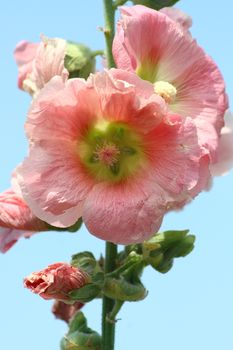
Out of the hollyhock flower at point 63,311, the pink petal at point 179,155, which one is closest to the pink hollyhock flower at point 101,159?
the pink petal at point 179,155

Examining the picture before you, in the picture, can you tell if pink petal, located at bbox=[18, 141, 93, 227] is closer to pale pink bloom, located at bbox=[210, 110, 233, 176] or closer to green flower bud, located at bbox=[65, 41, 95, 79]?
green flower bud, located at bbox=[65, 41, 95, 79]

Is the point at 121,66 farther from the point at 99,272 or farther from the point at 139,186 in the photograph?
the point at 99,272

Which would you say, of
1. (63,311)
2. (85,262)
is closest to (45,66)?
(85,262)

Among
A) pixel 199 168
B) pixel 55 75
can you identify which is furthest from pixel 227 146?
pixel 55 75

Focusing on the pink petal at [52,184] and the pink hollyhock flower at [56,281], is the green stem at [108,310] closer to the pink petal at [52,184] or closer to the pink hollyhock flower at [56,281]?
the pink hollyhock flower at [56,281]

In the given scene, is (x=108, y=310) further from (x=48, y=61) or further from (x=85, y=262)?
(x=48, y=61)
